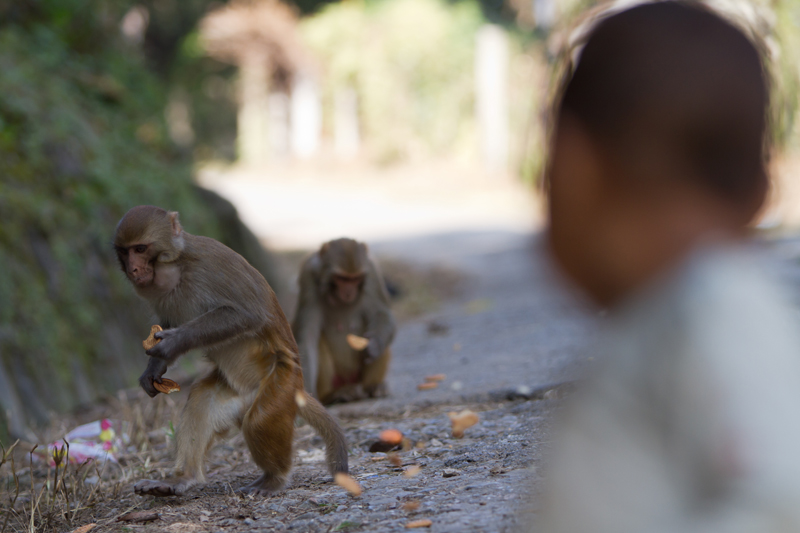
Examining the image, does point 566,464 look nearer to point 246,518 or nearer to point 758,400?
point 758,400

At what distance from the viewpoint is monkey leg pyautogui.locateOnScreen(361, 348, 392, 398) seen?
18.1ft

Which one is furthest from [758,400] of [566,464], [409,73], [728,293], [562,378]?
[409,73]

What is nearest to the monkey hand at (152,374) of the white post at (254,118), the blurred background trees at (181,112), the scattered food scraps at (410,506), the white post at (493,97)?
the scattered food scraps at (410,506)

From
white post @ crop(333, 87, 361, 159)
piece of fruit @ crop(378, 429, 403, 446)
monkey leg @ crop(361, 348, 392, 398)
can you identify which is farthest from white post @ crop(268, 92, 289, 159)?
piece of fruit @ crop(378, 429, 403, 446)

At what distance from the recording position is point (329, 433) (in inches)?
129

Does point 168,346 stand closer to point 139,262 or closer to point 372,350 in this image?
point 139,262

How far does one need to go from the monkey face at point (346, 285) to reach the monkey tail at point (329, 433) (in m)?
1.94

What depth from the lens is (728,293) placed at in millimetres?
1232

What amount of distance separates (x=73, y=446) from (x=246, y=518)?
67.8 inches

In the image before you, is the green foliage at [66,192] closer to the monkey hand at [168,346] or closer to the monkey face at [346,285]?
the monkey face at [346,285]

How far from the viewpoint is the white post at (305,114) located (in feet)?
99.0

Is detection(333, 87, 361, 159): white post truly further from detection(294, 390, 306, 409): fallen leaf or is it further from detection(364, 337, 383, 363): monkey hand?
detection(294, 390, 306, 409): fallen leaf

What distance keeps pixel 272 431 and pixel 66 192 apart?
4628 millimetres

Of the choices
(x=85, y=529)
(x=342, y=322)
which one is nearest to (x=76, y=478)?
(x=85, y=529)
